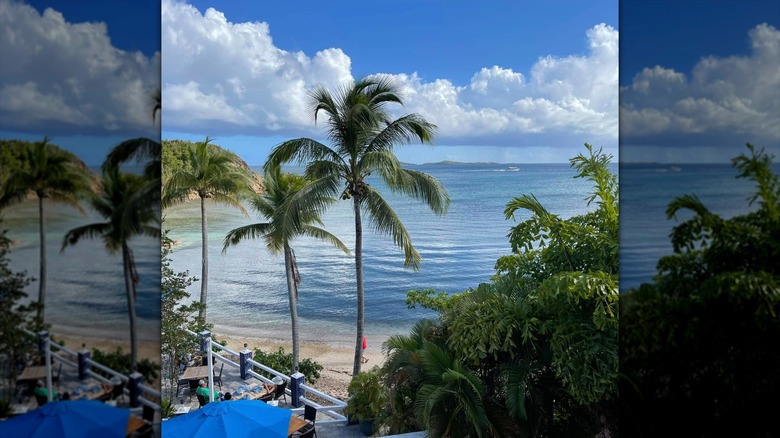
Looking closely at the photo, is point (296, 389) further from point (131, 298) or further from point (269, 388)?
point (131, 298)

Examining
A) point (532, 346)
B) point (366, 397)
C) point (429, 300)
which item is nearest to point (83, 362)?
point (532, 346)

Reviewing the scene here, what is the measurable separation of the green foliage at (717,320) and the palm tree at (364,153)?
1314 cm

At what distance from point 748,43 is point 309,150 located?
14703 mm

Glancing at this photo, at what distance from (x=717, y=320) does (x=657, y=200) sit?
240 mm

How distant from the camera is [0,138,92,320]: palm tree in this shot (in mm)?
962

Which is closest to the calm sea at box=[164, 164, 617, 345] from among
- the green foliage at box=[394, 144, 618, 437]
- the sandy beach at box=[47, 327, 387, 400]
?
the sandy beach at box=[47, 327, 387, 400]

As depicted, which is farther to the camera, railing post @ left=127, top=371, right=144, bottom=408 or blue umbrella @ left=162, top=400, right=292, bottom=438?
blue umbrella @ left=162, top=400, right=292, bottom=438

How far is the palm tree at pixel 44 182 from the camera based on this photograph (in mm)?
962

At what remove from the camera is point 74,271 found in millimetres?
995

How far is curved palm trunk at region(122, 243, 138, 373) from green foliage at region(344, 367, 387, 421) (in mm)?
7930

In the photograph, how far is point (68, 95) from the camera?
1.01 m

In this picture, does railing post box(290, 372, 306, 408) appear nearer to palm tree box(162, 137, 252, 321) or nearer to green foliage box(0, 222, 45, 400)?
palm tree box(162, 137, 252, 321)

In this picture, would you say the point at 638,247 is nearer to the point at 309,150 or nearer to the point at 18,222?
the point at 18,222

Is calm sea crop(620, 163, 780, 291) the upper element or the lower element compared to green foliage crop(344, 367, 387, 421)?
upper
